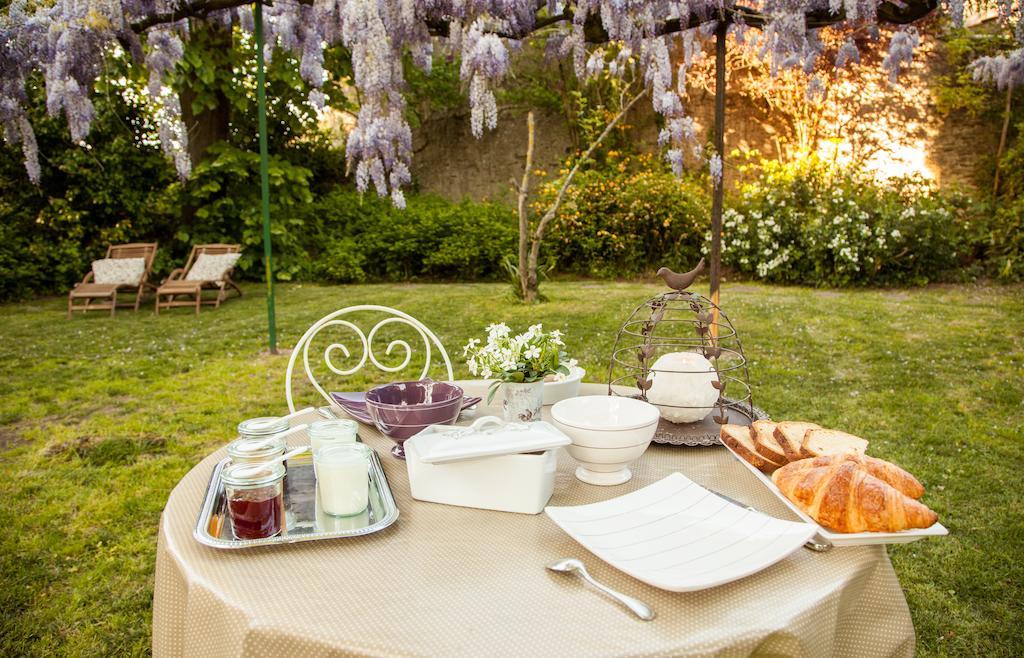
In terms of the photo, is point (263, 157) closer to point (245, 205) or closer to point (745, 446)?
point (245, 205)

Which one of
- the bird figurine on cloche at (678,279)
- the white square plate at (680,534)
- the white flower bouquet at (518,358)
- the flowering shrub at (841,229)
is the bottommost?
the white square plate at (680,534)

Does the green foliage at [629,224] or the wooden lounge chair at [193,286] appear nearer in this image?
the wooden lounge chair at [193,286]

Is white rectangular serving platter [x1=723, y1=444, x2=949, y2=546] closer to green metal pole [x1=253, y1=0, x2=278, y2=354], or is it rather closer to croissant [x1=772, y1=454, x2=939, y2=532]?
croissant [x1=772, y1=454, x2=939, y2=532]

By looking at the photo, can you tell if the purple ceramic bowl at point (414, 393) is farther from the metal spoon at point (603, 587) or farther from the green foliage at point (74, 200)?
the green foliage at point (74, 200)

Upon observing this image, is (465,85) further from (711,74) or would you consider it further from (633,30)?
(711,74)

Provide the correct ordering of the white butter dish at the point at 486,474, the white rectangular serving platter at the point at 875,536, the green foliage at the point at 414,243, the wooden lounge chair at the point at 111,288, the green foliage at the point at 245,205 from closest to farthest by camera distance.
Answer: the white rectangular serving platter at the point at 875,536 < the white butter dish at the point at 486,474 < the wooden lounge chair at the point at 111,288 < the green foliage at the point at 245,205 < the green foliage at the point at 414,243

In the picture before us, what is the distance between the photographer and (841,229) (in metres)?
7.43

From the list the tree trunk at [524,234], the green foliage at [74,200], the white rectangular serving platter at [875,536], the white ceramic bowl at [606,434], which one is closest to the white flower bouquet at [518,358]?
the white ceramic bowl at [606,434]

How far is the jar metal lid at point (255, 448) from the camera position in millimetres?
1006

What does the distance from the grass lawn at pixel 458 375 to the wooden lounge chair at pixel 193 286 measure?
0.81 ft

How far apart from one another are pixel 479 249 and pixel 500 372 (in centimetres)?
779

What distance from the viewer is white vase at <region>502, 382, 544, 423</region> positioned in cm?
134

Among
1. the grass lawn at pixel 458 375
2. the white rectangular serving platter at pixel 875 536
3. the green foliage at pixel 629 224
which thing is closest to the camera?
the white rectangular serving platter at pixel 875 536

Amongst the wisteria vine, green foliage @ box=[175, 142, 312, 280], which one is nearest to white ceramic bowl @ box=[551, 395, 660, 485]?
the wisteria vine
